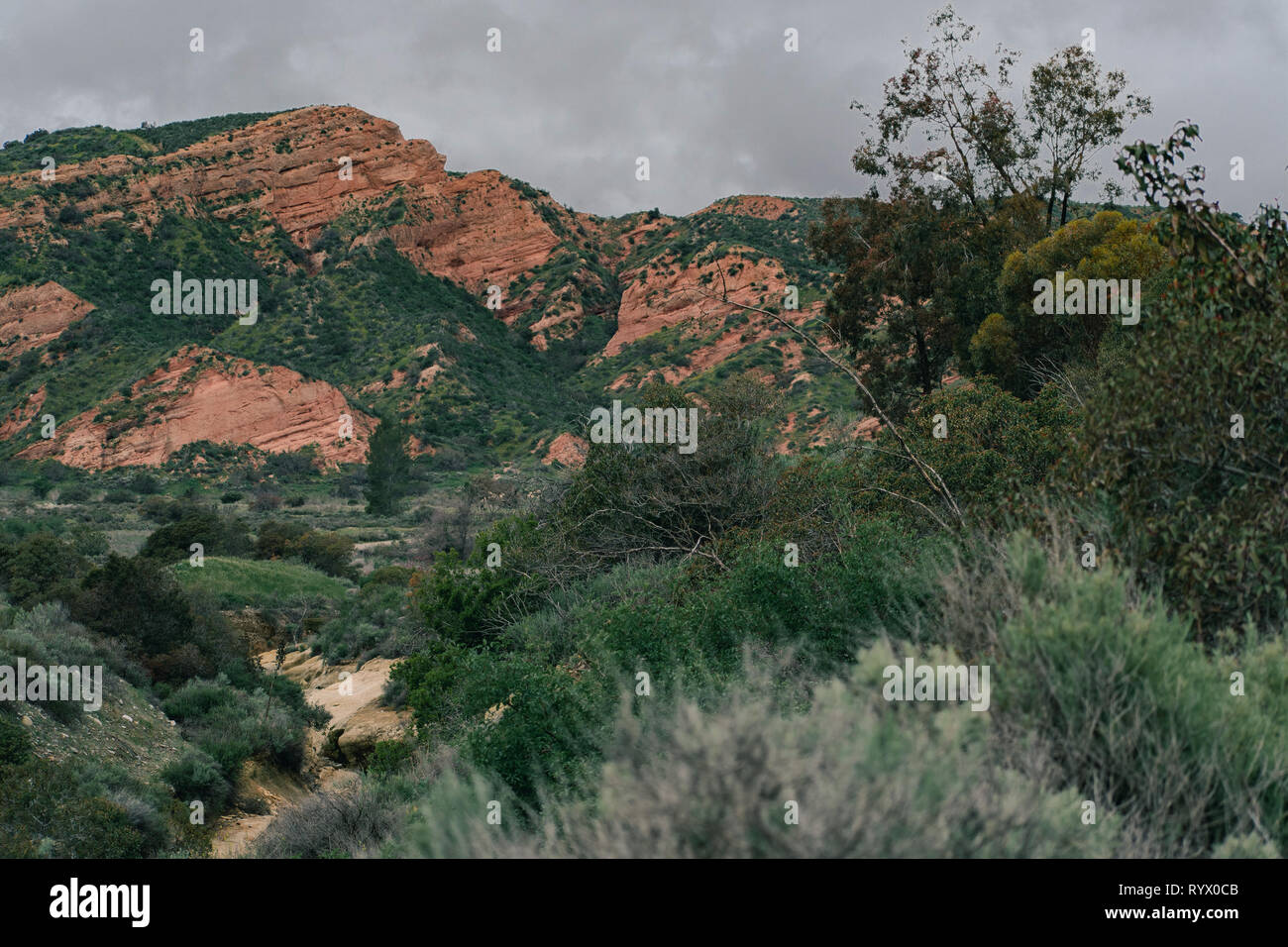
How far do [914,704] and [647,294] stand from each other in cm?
6407

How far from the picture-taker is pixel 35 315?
52188mm

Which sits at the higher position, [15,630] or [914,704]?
[914,704]

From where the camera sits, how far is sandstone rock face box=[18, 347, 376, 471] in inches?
1838

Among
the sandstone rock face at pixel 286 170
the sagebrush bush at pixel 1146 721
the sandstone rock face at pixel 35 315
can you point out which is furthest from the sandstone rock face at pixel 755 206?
the sagebrush bush at pixel 1146 721

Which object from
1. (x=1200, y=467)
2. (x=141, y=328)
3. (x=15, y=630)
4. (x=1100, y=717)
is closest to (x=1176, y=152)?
(x=1200, y=467)

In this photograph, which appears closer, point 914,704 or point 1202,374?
point 914,704

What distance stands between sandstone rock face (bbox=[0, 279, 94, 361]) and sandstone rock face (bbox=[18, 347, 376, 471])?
319 inches

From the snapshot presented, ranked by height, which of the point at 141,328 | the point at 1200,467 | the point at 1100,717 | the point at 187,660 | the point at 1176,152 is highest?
the point at 141,328

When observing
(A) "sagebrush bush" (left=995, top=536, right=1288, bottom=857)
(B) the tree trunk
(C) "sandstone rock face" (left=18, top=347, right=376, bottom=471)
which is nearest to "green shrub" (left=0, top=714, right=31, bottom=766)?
(A) "sagebrush bush" (left=995, top=536, right=1288, bottom=857)

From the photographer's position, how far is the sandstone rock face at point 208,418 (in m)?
46.7

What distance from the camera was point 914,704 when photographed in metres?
4.30

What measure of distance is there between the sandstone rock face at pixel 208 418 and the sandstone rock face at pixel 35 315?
8090mm

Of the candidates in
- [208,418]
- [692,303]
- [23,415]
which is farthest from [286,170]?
[692,303]
